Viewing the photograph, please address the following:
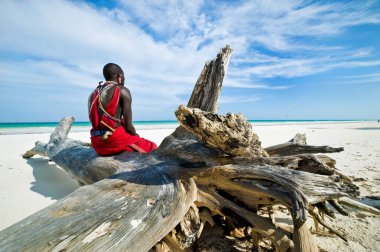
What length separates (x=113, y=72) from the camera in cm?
308

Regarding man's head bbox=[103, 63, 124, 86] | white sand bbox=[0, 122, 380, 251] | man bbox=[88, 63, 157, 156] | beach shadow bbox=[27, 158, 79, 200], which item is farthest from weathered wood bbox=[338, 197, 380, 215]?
beach shadow bbox=[27, 158, 79, 200]

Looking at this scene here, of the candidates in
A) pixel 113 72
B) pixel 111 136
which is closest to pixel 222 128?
pixel 111 136

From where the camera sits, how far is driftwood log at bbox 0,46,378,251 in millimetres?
1213

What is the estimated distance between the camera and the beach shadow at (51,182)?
3.46 m

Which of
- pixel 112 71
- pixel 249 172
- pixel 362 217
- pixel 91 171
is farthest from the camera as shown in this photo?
pixel 112 71

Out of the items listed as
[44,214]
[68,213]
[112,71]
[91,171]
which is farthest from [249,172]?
[112,71]

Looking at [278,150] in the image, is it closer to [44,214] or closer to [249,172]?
[249,172]

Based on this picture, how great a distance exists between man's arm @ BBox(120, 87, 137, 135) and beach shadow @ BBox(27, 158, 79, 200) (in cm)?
158

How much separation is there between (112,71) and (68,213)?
2205 mm

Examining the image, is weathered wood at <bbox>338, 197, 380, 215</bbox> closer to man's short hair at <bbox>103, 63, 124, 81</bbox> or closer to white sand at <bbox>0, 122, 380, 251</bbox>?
white sand at <bbox>0, 122, 380, 251</bbox>

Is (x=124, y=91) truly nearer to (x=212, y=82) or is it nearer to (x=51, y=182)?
(x=212, y=82)

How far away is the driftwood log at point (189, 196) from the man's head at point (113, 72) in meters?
1.36

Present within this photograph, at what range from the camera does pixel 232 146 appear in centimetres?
178

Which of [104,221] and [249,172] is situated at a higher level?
[249,172]
